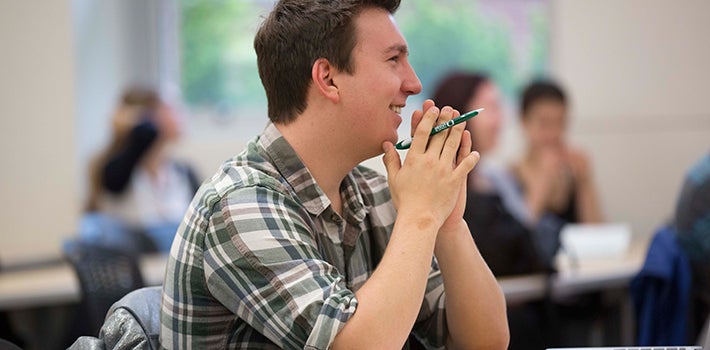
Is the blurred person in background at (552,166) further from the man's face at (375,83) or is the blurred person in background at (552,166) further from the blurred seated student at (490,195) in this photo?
the man's face at (375,83)

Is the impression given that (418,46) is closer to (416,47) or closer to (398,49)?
(416,47)

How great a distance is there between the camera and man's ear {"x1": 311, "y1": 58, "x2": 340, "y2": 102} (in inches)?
57.9

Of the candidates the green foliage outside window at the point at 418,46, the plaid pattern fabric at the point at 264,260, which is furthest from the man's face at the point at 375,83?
the green foliage outside window at the point at 418,46

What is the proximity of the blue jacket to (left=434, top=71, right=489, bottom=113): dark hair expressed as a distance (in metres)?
1.13

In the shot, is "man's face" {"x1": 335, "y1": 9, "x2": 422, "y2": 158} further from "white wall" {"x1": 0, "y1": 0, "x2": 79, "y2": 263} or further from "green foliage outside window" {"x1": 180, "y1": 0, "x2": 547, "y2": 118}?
"green foliage outside window" {"x1": 180, "y1": 0, "x2": 547, "y2": 118}

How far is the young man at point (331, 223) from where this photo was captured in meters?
1.32

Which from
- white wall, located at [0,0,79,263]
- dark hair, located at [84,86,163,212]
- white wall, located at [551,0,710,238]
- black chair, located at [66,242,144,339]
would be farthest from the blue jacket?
dark hair, located at [84,86,163,212]

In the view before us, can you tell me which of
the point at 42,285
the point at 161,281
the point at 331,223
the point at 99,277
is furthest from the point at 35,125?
the point at 331,223

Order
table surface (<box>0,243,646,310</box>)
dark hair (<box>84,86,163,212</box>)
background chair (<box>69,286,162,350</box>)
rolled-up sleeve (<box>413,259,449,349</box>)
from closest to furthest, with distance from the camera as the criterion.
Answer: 1. background chair (<box>69,286,162,350</box>)
2. rolled-up sleeve (<box>413,259,449,349</box>)
3. table surface (<box>0,243,646,310</box>)
4. dark hair (<box>84,86,163,212</box>)

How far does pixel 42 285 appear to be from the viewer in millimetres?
3375

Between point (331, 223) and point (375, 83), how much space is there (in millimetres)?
228

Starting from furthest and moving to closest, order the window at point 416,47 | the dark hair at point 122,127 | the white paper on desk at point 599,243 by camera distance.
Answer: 1. the window at point 416,47
2. the dark hair at point 122,127
3. the white paper on desk at point 599,243

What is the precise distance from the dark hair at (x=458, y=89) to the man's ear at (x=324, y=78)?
2231 millimetres

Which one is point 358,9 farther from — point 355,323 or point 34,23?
point 34,23
